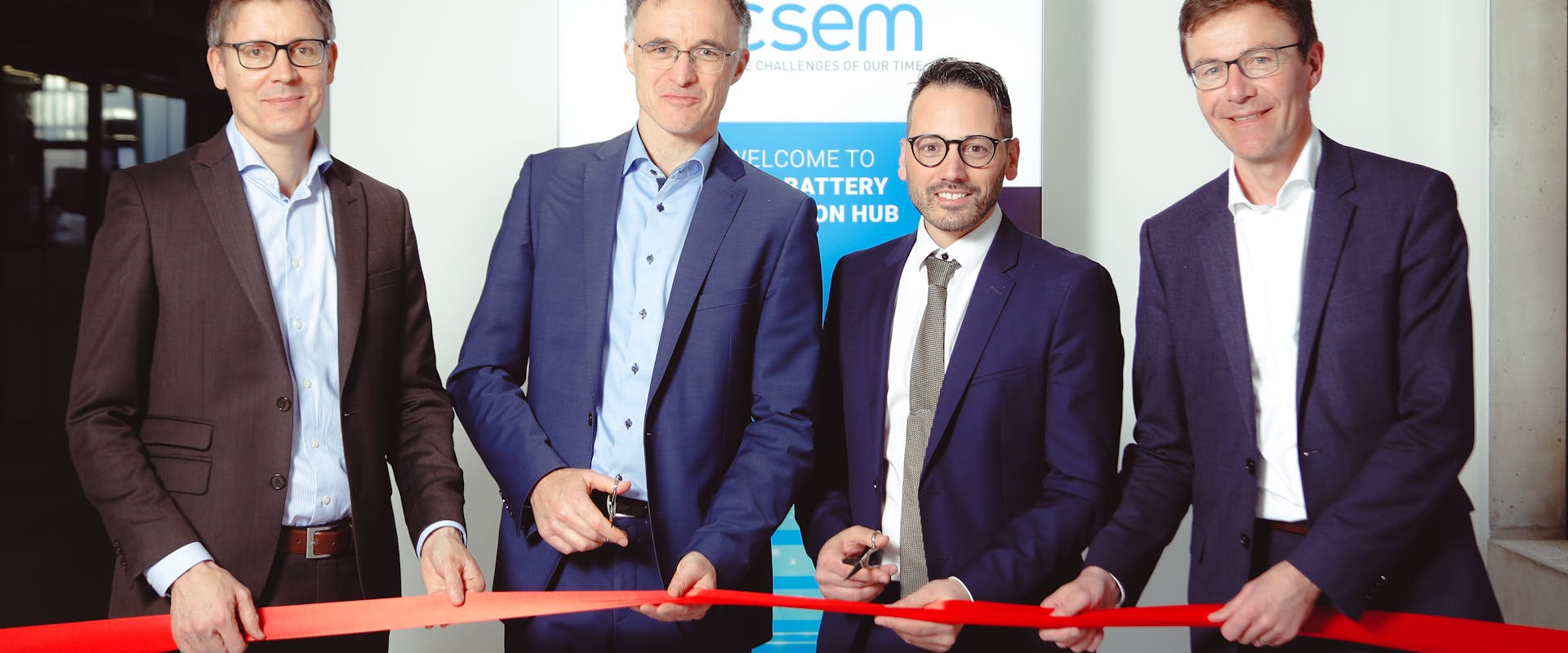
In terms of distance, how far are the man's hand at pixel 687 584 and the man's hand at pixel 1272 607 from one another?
3.20 ft

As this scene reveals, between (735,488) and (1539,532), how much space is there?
3500 mm

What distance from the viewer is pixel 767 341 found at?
8.43 feet

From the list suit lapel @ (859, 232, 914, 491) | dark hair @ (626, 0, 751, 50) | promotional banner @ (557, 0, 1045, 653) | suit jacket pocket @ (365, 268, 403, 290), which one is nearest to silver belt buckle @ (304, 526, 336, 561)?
suit jacket pocket @ (365, 268, 403, 290)

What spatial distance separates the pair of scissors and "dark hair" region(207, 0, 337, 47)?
1.51m

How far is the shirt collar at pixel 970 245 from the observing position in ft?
8.77

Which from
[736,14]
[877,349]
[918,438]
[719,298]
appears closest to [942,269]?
[877,349]

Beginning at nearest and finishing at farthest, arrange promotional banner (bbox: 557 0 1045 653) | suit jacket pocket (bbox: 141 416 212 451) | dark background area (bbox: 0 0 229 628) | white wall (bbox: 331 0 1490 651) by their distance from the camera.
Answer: suit jacket pocket (bbox: 141 416 212 451), promotional banner (bbox: 557 0 1045 653), white wall (bbox: 331 0 1490 651), dark background area (bbox: 0 0 229 628)

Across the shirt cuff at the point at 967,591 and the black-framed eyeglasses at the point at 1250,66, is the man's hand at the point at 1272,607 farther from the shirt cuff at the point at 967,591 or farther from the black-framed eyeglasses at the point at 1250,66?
the black-framed eyeglasses at the point at 1250,66

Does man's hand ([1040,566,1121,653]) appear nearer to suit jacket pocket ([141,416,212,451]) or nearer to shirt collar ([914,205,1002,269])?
shirt collar ([914,205,1002,269])

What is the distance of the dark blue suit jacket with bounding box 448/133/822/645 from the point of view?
249cm

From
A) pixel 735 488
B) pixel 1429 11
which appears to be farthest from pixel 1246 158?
pixel 1429 11

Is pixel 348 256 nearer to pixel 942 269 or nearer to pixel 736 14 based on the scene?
pixel 736 14

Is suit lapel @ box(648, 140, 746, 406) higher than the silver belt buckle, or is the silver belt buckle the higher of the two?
suit lapel @ box(648, 140, 746, 406)

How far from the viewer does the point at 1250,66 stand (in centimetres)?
245
